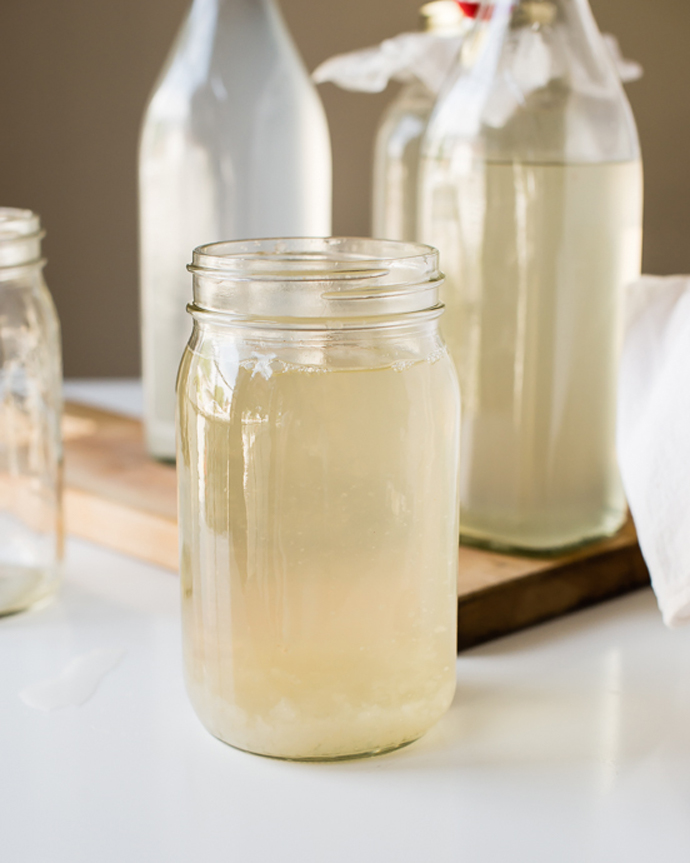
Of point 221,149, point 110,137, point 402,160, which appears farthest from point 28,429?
point 110,137

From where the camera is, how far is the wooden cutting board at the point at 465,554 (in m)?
0.48

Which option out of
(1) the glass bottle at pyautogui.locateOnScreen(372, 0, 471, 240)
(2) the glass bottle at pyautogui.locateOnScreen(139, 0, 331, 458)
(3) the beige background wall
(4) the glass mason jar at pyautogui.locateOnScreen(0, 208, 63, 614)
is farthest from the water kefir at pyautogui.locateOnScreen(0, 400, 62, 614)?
(3) the beige background wall

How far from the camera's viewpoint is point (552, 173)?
51cm

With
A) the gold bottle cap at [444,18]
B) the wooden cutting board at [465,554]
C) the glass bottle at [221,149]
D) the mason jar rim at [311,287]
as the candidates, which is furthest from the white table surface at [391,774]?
the gold bottle cap at [444,18]

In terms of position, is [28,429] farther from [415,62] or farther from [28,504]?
[415,62]

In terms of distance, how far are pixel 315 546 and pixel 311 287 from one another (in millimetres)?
86

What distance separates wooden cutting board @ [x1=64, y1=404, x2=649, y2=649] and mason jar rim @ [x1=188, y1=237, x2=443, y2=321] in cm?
16

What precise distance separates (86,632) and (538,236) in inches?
11.1

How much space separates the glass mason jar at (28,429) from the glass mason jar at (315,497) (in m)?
0.16

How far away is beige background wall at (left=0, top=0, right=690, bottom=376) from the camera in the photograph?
3.57 feet

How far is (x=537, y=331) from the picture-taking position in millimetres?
521

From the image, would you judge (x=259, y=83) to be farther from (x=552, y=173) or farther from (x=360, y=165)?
(x=360, y=165)

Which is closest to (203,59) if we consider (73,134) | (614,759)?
(614,759)

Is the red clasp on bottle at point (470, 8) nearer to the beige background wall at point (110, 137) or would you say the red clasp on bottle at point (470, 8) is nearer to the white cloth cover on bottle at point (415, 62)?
the white cloth cover on bottle at point (415, 62)
